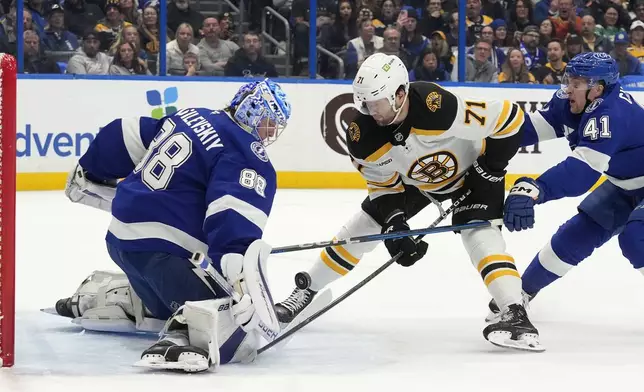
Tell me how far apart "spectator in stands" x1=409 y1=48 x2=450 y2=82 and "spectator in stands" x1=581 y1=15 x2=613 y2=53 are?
1.25 metres

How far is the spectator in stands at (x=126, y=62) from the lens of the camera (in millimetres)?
8156

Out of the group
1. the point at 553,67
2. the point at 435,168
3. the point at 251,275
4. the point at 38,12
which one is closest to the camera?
the point at 251,275

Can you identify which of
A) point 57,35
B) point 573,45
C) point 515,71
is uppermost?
point 573,45

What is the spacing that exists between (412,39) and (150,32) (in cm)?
209

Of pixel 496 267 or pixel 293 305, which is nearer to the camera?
pixel 496 267

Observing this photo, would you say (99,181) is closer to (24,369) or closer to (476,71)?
(24,369)

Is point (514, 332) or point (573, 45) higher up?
point (573, 45)


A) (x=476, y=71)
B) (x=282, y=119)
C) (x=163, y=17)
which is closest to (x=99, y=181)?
(x=282, y=119)

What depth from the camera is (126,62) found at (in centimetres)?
816

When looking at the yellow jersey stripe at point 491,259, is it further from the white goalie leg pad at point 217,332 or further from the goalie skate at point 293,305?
the white goalie leg pad at point 217,332

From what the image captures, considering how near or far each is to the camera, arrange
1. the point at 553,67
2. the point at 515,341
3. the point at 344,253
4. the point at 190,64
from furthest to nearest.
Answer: the point at 553,67
the point at 190,64
the point at 344,253
the point at 515,341

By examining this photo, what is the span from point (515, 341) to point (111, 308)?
1.40 metres

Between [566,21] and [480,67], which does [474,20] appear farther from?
[566,21]

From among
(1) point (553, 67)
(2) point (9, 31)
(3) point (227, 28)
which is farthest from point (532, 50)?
(2) point (9, 31)
